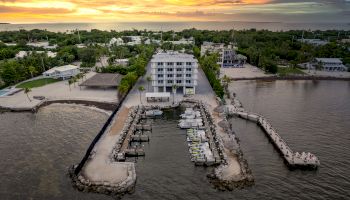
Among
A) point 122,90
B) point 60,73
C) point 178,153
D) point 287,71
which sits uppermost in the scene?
point 287,71

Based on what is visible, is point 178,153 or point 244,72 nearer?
point 178,153

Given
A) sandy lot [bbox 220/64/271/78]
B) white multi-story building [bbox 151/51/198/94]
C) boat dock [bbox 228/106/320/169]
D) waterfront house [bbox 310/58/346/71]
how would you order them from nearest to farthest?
boat dock [bbox 228/106/320/169] → white multi-story building [bbox 151/51/198/94] → sandy lot [bbox 220/64/271/78] → waterfront house [bbox 310/58/346/71]

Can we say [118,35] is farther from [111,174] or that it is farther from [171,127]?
[111,174]

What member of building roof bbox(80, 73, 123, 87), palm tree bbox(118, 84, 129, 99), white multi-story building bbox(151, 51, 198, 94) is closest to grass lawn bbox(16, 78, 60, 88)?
building roof bbox(80, 73, 123, 87)

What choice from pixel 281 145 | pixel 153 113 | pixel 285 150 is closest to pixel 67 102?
pixel 153 113

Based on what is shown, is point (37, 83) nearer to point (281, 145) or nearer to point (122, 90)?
point (122, 90)

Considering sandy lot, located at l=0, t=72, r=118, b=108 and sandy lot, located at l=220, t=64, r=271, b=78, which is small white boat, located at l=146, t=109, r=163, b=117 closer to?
sandy lot, located at l=0, t=72, r=118, b=108
